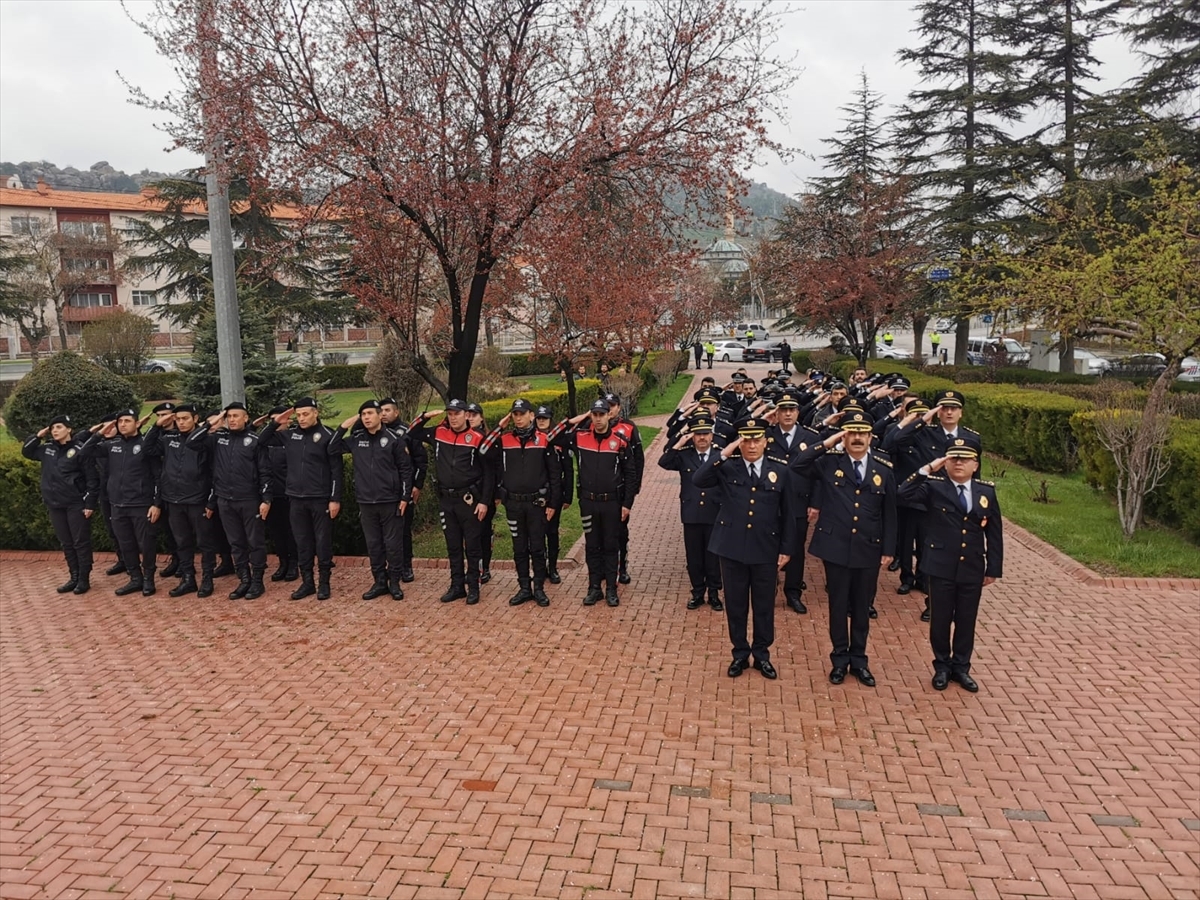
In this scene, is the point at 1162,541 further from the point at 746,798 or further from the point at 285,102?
the point at 285,102

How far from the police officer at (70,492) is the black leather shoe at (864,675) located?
310 inches

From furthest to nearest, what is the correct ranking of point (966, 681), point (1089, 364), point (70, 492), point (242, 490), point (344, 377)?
point (344, 377) < point (1089, 364) < point (70, 492) < point (242, 490) < point (966, 681)

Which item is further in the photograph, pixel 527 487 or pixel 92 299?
pixel 92 299

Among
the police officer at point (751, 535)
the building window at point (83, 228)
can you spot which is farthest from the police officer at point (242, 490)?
the building window at point (83, 228)

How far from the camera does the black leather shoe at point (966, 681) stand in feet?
18.7

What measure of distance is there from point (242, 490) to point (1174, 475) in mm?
10599

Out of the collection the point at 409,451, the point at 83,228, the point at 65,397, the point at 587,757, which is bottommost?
the point at 587,757

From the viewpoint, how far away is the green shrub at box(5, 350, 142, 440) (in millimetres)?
13203

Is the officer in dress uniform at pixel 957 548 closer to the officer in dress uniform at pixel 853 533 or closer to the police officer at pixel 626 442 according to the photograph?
the officer in dress uniform at pixel 853 533

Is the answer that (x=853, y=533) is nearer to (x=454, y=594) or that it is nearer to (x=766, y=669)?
(x=766, y=669)

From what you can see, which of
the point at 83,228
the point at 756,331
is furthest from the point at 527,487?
the point at 756,331

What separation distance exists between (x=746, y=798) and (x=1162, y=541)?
758 cm

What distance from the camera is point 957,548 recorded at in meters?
5.60

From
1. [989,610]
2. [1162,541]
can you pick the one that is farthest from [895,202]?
[989,610]
